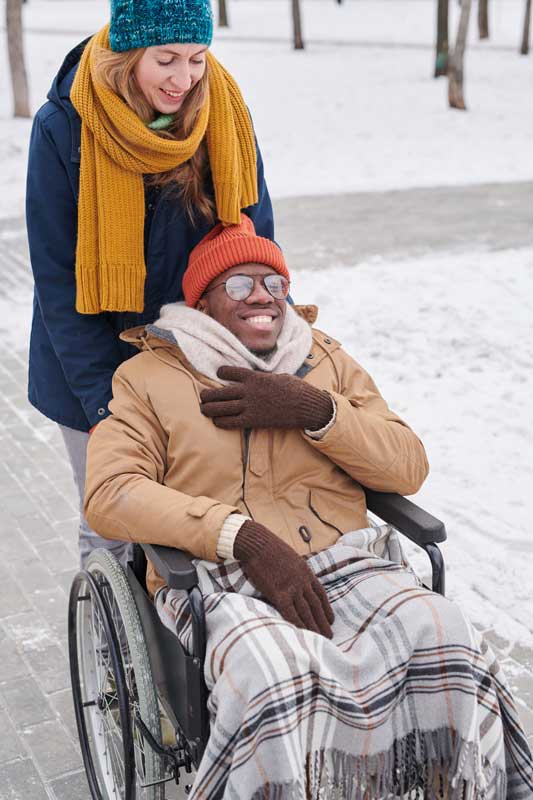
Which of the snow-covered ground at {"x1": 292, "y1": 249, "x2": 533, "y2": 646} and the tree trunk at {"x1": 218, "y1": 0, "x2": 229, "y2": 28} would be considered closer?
the snow-covered ground at {"x1": 292, "y1": 249, "x2": 533, "y2": 646}

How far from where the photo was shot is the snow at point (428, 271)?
447 centimetres

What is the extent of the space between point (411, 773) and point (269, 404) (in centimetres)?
88

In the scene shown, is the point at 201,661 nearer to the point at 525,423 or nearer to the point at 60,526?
the point at 60,526

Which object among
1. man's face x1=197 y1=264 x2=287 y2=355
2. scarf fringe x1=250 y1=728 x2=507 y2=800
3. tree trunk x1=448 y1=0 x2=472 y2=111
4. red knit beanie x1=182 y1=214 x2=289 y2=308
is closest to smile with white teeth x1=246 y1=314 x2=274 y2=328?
man's face x1=197 y1=264 x2=287 y2=355

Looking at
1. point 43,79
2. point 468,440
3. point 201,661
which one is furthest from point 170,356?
point 43,79

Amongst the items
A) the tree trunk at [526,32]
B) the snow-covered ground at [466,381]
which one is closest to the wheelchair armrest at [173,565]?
the snow-covered ground at [466,381]

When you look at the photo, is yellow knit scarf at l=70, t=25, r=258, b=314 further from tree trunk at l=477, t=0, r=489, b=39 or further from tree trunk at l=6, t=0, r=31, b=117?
tree trunk at l=477, t=0, r=489, b=39

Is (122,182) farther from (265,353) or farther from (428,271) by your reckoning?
(428,271)

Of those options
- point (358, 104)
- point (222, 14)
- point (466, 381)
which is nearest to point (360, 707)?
→ point (466, 381)

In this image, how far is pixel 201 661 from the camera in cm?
224

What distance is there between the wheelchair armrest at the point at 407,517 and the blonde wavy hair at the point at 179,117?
84 centimetres

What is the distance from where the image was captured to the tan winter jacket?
254cm

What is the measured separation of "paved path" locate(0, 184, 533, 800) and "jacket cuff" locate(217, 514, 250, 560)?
0.98 m

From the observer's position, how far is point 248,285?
2.73m
